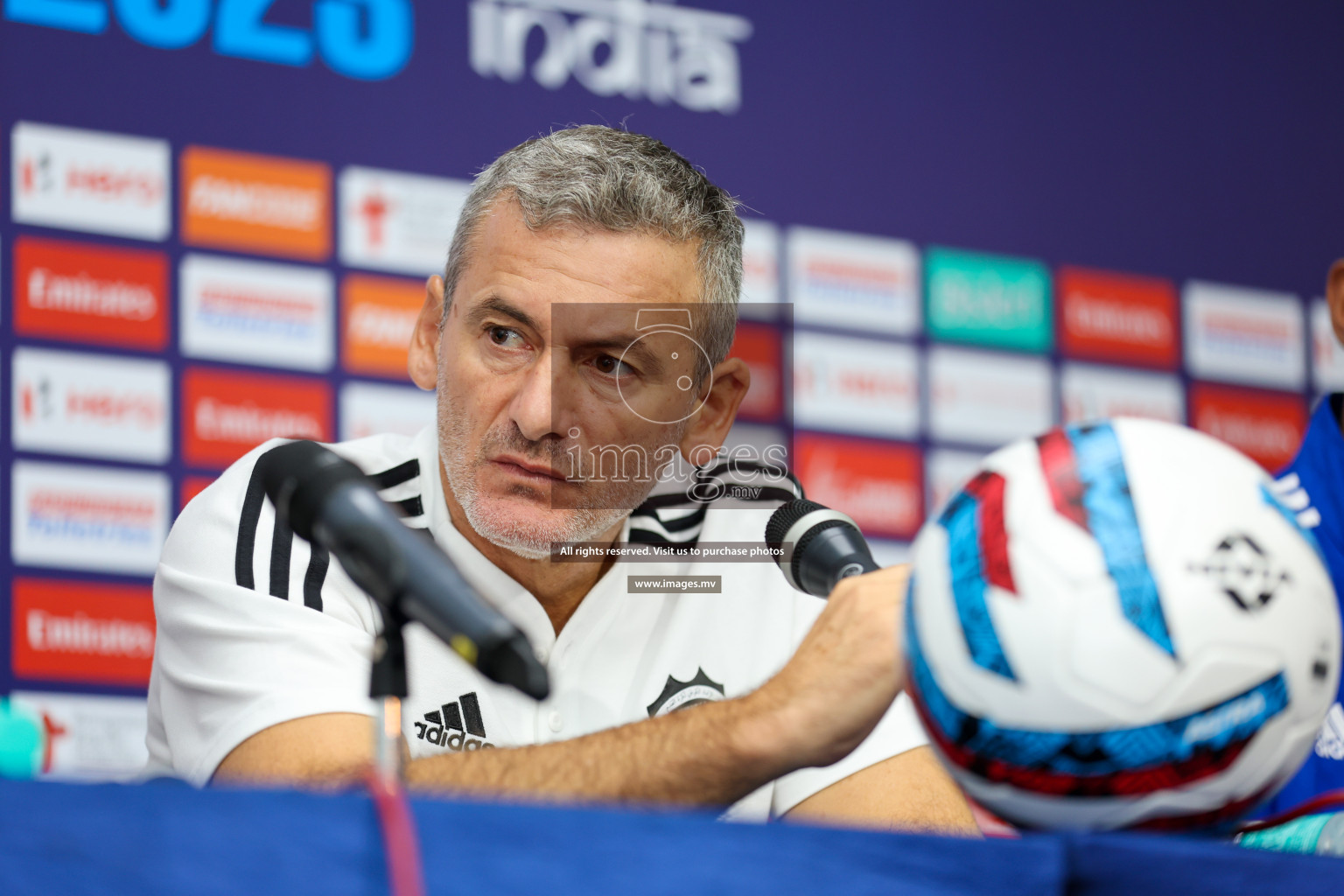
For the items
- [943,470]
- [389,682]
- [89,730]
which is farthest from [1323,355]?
[389,682]

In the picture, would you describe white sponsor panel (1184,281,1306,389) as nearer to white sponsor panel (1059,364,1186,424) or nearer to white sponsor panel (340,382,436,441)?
white sponsor panel (1059,364,1186,424)

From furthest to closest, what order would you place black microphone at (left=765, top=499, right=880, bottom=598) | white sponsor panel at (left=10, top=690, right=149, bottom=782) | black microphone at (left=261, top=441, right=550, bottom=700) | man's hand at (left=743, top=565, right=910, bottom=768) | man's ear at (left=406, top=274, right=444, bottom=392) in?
1. white sponsor panel at (left=10, top=690, right=149, bottom=782)
2. man's ear at (left=406, top=274, right=444, bottom=392)
3. black microphone at (left=765, top=499, right=880, bottom=598)
4. man's hand at (left=743, top=565, right=910, bottom=768)
5. black microphone at (left=261, top=441, right=550, bottom=700)

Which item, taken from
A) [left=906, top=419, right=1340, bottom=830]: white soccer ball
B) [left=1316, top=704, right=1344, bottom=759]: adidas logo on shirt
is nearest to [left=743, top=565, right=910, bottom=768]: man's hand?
[left=906, top=419, right=1340, bottom=830]: white soccer ball

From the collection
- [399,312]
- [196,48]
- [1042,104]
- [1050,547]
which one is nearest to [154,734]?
[1050,547]

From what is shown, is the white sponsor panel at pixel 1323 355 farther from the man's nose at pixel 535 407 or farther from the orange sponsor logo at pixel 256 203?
the man's nose at pixel 535 407

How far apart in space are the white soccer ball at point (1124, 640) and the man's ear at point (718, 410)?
2.56 ft

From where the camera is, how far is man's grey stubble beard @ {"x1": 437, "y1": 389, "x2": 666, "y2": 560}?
4.44 feet

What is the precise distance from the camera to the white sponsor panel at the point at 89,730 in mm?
2029

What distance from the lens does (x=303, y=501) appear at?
709 mm

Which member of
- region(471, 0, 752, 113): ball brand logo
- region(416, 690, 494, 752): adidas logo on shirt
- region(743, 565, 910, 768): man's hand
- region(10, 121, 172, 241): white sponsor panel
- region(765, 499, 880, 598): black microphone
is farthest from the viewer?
region(471, 0, 752, 113): ball brand logo

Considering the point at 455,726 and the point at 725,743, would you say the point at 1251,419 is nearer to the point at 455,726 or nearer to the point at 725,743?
the point at 455,726

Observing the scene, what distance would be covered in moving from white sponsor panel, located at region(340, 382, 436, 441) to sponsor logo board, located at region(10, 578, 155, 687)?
0.40m

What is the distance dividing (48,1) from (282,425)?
716 mm

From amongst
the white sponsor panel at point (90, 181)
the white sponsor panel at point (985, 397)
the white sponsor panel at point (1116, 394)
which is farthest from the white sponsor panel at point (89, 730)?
the white sponsor panel at point (1116, 394)
